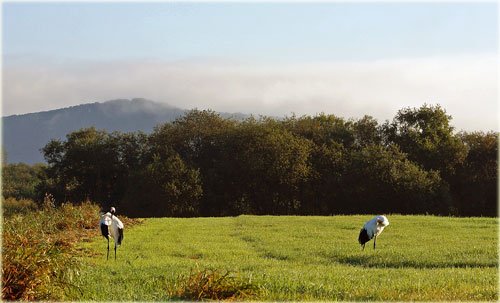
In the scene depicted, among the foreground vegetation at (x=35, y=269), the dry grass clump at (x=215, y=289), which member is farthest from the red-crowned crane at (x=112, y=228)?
the dry grass clump at (x=215, y=289)

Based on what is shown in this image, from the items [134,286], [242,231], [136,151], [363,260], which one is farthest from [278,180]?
[134,286]

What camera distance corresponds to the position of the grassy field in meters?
13.1

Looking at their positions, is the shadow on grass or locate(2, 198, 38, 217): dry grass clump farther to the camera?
locate(2, 198, 38, 217): dry grass clump

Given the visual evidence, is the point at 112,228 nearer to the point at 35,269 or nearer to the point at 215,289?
the point at 35,269

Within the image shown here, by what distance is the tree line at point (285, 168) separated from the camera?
67.4m

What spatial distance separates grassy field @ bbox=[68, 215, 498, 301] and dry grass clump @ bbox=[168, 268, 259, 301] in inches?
8.6

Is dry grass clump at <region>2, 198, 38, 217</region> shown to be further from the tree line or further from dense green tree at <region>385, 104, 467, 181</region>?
dense green tree at <region>385, 104, 467, 181</region>

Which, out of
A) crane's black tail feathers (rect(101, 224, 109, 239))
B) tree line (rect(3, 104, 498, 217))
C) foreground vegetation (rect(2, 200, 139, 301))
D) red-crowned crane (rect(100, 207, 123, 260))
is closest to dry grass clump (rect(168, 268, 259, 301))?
foreground vegetation (rect(2, 200, 139, 301))

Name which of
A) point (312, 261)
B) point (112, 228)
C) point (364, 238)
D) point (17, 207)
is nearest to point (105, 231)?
point (112, 228)

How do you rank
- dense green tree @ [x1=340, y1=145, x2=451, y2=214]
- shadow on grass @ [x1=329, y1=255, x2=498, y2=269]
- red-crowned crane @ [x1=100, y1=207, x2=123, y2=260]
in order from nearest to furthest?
shadow on grass @ [x1=329, y1=255, x2=498, y2=269] < red-crowned crane @ [x1=100, y1=207, x2=123, y2=260] < dense green tree @ [x1=340, y1=145, x2=451, y2=214]

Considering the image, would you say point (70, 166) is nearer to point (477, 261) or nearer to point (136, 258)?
point (136, 258)

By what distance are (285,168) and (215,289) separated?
57.3m

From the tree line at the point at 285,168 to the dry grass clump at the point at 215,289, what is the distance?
54.6 metres

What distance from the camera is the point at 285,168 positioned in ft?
228
